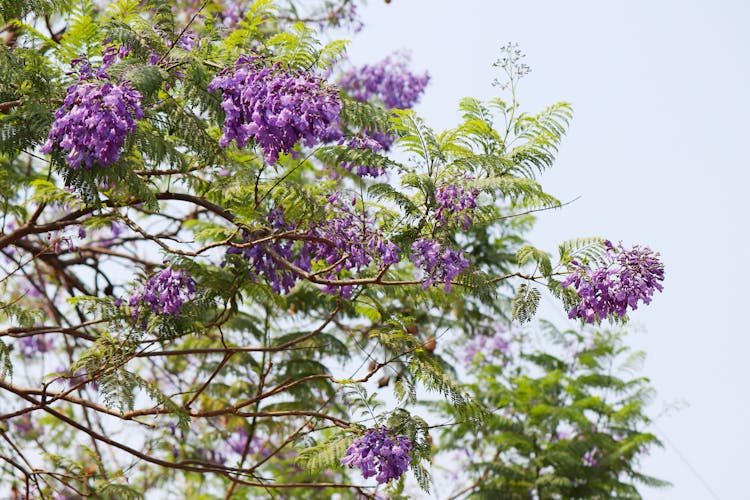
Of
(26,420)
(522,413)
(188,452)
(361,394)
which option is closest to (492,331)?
(522,413)

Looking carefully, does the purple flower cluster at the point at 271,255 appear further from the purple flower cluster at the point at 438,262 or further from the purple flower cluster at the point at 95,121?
the purple flower cluster at the point at 95,121

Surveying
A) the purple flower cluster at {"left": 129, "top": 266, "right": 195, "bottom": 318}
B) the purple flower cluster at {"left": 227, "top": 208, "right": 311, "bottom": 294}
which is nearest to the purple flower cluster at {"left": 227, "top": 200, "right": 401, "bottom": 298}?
the purple flower cluster at {"left": 227, "top": 208, "right": 311, "bottom": 294}

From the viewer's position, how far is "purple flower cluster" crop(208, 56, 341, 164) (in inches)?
169

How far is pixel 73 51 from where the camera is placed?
470 cm

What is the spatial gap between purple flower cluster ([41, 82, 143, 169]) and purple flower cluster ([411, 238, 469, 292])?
5.15 ft

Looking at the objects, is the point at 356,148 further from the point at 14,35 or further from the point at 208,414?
the point at 14,35

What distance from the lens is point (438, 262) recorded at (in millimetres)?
4934

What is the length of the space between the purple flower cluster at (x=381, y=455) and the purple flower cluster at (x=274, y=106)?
1.52m

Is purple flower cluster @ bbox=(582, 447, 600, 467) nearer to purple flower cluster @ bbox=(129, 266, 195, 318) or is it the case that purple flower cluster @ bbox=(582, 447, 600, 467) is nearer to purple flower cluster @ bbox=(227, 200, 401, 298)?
purple flower cluster @ bbox=(227, 200, 401, 298)

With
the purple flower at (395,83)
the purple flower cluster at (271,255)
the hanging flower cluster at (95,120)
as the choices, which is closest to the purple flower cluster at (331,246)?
the purple flower cluster at (271,255)

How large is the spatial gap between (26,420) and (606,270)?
7652 mm

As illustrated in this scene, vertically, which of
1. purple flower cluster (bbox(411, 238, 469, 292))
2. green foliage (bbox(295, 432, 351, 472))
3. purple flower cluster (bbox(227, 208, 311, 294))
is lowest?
green foliage (bbox(295, 432, 351, 472))

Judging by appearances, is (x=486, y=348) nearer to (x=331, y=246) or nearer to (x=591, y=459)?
(x=591, y=459)

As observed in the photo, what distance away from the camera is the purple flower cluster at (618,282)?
4762 millimetres
